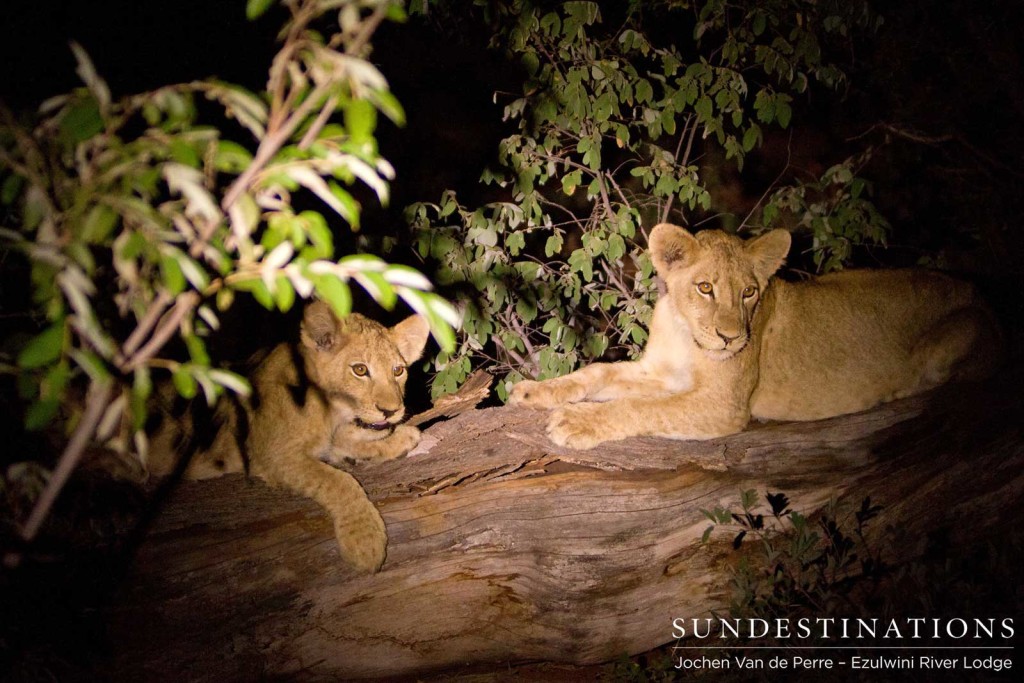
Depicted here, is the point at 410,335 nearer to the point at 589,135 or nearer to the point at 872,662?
the point at 589,135

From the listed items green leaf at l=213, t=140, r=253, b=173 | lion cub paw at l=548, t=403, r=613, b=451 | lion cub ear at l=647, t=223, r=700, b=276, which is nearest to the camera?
green leaf at l=213, t=140, r=253, b=173

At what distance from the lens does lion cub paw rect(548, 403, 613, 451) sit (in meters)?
3.79

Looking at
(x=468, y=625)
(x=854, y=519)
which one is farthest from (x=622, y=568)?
(x=854, y=519)

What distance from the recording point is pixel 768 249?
4.11 m

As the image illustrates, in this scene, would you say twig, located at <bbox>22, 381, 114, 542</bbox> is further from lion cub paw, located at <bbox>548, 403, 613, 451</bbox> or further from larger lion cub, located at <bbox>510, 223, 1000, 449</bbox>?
larger lion cub, located at <bbox>510, 223, 1000, 449</bbox>

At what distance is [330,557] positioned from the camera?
3324mm

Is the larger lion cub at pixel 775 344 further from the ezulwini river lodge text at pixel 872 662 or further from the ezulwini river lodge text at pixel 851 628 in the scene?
the ezulwini river lodge text at pixel 872 662

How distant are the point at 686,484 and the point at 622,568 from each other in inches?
22.7

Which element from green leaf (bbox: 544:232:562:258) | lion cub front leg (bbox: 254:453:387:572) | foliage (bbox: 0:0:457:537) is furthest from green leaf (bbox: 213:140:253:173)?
green leaf (bbox: 544:232:562:258)

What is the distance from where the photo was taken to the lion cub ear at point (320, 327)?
12.2 ft

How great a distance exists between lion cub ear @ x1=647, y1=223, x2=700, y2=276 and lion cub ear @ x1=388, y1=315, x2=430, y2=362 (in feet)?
4.98

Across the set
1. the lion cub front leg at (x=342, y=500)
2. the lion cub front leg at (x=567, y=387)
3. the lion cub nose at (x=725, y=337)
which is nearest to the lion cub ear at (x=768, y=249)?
the lion cub nose at (x=725, y=337)

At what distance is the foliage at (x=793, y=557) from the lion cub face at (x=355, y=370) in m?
1.87

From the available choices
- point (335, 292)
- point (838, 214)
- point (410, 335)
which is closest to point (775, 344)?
point (838, 214)
